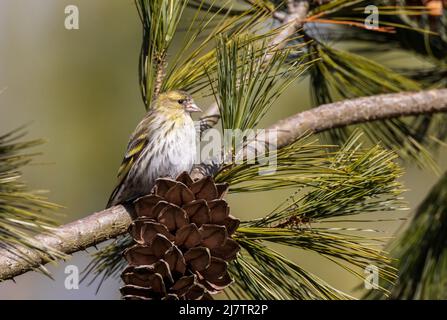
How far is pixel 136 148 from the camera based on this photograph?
83.2 inches

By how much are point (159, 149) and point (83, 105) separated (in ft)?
8.41

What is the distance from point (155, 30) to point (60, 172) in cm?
307

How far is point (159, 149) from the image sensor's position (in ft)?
6.93

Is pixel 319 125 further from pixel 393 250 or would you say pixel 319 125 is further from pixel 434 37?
pixel 434 37

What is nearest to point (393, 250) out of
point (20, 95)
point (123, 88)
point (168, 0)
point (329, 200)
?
point (329, 200)

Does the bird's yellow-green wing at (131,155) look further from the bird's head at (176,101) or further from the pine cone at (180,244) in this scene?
the pine cone at (180,244)

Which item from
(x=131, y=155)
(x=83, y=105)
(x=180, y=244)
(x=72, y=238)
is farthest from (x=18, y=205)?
(x=83, y=105)

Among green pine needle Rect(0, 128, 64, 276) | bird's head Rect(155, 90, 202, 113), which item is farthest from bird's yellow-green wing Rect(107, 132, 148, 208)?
green pine needle Rect(0, 128, 64, 276)

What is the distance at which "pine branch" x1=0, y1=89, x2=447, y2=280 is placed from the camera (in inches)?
49.0

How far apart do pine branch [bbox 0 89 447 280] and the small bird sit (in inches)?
12.0

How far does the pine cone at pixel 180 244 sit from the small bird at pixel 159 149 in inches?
21.3
